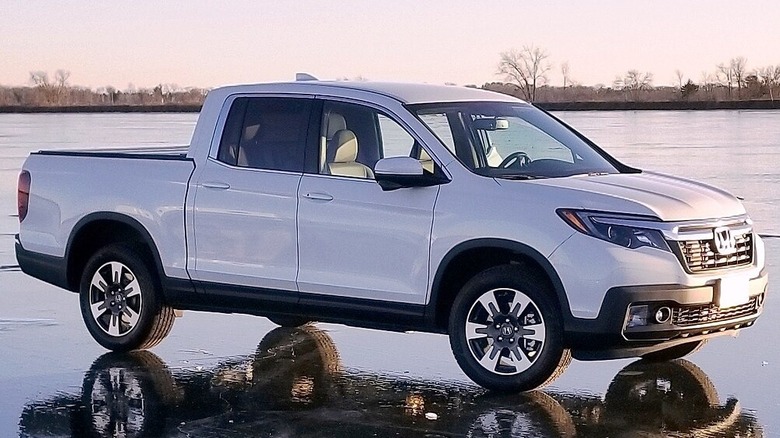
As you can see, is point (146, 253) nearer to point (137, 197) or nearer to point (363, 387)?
point (137, 197)

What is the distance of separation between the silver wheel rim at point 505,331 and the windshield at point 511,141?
74 centimetres

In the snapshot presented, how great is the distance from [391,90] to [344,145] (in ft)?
1.53

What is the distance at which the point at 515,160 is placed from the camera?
824cm

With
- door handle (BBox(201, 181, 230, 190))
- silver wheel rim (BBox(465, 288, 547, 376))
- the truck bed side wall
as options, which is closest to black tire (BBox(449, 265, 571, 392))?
silver wheel rim (BBox(465, 288, 547, 376))

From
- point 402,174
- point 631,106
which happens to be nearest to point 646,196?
point 402,174

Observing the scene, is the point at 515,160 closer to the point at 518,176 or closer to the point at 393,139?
the point at 518,176

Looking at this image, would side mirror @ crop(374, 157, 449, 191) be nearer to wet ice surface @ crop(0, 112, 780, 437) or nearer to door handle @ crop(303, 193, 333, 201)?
door handle @ crop(303, 193, 333, 201)

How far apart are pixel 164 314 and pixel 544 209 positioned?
A: 119 inches

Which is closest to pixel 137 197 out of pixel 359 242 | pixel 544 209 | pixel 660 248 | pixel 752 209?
pixel 359 242

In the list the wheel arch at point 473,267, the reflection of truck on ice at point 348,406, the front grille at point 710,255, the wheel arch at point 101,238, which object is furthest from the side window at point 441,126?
the wheel arch at point 101,238

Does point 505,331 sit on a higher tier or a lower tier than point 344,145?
lower

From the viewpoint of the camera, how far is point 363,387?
7961mm

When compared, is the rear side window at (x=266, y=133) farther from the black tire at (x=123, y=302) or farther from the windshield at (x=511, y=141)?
the black tire at (x=123, y=302)

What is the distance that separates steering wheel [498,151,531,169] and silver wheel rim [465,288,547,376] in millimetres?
833
